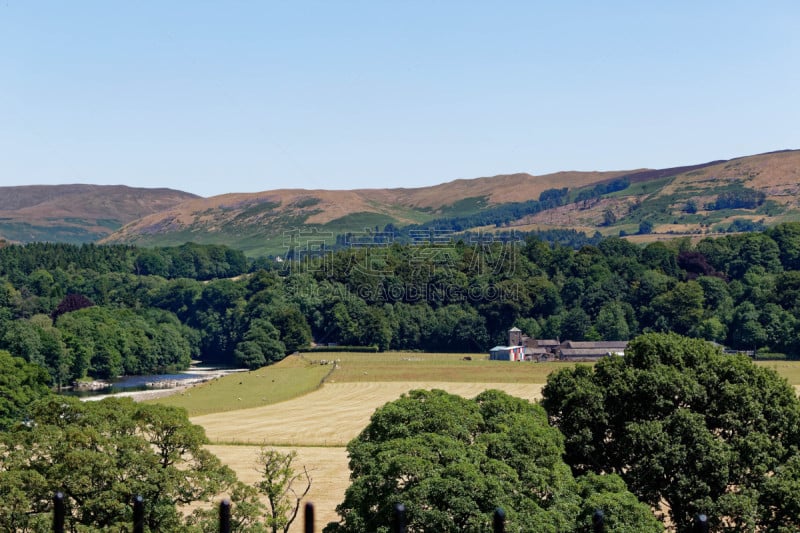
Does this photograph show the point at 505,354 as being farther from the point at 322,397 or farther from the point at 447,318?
the point at 322,397

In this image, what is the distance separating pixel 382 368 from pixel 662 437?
93900 mm

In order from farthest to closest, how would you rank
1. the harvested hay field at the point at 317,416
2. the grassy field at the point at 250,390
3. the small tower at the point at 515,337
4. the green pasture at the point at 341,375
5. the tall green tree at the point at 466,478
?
the small tower at the point at 515,337 → the green pasture at the point at 341,375 → the grassy field at the point at 250,390 → the harvested hay field at the point at 317,416 → the tall green tree at the point at 466,478

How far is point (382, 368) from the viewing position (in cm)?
13850

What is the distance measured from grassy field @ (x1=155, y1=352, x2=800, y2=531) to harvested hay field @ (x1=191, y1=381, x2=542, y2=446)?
0.09 metres

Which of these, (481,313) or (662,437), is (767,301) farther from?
(662,437)

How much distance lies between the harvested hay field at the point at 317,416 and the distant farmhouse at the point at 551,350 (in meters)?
37.4

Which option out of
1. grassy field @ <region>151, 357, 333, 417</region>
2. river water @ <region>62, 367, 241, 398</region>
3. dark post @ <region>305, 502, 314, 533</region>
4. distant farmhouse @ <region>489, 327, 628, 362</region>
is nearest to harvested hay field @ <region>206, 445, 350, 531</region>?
grassy field @ <region>151, 357, 333, 417</region>

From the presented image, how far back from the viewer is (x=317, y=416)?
9719 cm

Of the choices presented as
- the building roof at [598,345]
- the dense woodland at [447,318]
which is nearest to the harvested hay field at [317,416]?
the building roof at [598,345]

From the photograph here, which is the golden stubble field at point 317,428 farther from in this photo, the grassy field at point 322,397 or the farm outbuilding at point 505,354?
the farm outbuilding at point 505,354

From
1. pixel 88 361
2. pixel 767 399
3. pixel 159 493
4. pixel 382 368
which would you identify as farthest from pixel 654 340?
pixel 88 361

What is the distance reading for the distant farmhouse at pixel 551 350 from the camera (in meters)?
161

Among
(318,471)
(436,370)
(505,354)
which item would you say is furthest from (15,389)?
(505,354)

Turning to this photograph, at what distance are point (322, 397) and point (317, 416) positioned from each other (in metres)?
14.8
